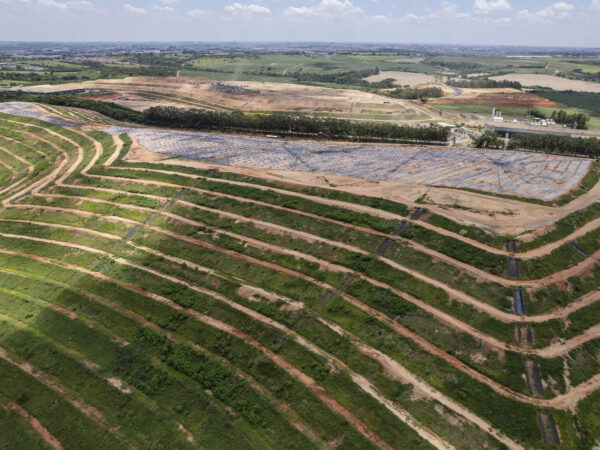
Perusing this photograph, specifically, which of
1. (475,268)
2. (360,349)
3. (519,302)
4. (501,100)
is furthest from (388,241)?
(501,100)

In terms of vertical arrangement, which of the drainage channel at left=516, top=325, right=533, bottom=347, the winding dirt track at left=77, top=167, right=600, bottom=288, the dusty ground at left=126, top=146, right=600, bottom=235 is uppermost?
the dusty ground at left=126, top=146, right=600, bottom=235

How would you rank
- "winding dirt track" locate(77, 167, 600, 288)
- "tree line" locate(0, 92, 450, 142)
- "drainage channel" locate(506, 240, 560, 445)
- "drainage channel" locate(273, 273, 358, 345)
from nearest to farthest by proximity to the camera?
"drainage channel" locate(506, 240, 560, 445)
"drainage channel" locate(273, 273, 358, 345)
"winding dirt track" locate(77, 167, 600, 288)
"tree line" locate(0, 92, 450, 142)

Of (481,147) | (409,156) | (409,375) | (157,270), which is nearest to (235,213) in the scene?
(157,270)

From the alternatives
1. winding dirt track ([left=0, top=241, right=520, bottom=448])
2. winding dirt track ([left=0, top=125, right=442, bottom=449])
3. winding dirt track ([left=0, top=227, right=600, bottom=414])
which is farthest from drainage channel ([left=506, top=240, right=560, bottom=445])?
winding dirt track ([left=0, top=125, right=442, bottom=449])

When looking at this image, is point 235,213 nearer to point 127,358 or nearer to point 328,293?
point 328,293

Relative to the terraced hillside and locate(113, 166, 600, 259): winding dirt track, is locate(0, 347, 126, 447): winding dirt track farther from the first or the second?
locate(113, 166, 600, 259): winding dirt track

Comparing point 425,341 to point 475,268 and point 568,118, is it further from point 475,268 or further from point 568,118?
point 568,118

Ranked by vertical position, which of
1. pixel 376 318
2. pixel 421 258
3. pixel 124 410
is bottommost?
pixel 124 410
